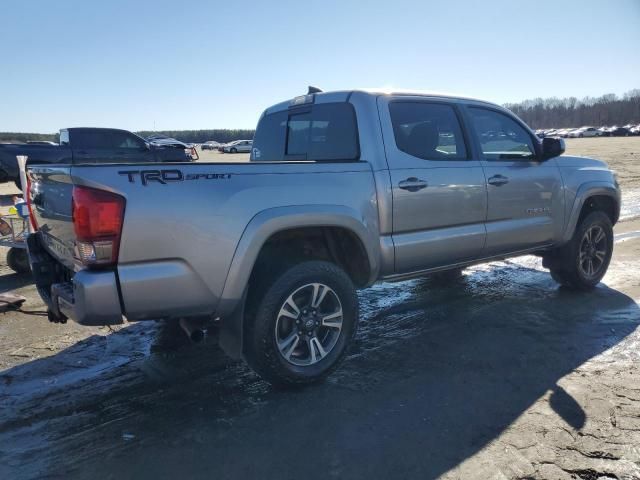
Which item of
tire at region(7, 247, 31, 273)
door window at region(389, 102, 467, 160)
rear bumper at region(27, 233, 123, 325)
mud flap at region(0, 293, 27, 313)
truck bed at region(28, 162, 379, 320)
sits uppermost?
door window at region(389, 102, 467, 160)

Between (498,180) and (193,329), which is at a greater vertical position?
(498,180)

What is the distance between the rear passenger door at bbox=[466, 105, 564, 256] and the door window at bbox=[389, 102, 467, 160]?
0.23m

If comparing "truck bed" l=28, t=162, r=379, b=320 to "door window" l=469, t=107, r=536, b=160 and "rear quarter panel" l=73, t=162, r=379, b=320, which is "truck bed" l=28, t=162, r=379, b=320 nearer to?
"rear quarter panel" l=73, t=162, r=379, b=320

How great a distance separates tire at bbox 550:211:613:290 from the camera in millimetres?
5461

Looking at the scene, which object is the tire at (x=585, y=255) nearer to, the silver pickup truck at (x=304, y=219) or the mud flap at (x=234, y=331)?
the silver pickup truck at (x=304, y=219)

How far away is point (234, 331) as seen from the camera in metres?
3.28

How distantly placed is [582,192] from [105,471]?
4.99m

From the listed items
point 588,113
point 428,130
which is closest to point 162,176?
point 428,130

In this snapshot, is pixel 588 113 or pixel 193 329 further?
pixel 588 113

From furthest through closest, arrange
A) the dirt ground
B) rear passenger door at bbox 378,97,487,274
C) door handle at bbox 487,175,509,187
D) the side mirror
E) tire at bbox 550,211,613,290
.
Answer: tire at bbox 550,211,613,290 < the side mirror < door handle at bbox 487,175,509,187 < rear passenger door at bbox 378,97,487,274 < the dirt ground

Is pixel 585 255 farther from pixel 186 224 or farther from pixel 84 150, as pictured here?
pixel 84 150

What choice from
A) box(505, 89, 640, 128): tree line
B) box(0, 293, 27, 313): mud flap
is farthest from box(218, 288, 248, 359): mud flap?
box(505, 89, 640, 128): tree line

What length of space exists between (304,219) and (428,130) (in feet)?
5.23

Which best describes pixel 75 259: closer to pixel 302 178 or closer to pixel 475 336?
pixel 302 178
